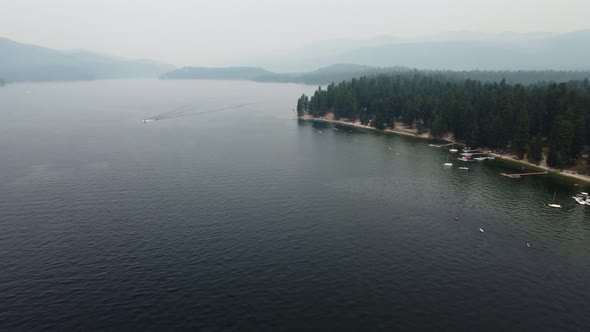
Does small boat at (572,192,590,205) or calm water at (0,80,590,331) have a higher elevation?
small boat at (572,192,590,205)

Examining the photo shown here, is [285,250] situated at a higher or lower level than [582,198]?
lower

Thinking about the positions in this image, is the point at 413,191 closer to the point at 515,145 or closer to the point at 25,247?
the point at 515,145

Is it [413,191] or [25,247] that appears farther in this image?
[413,191]

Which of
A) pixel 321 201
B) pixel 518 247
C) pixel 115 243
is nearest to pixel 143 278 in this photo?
pixel 115 243

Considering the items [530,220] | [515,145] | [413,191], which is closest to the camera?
[530,220]

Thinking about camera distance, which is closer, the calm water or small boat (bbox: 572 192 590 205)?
the calm water

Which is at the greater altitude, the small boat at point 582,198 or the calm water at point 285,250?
the small boat at point 582,198

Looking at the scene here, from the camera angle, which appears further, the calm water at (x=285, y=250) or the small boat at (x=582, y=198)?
the small boat at (x=582, y=198)

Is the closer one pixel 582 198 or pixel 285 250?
pixel 285 250
